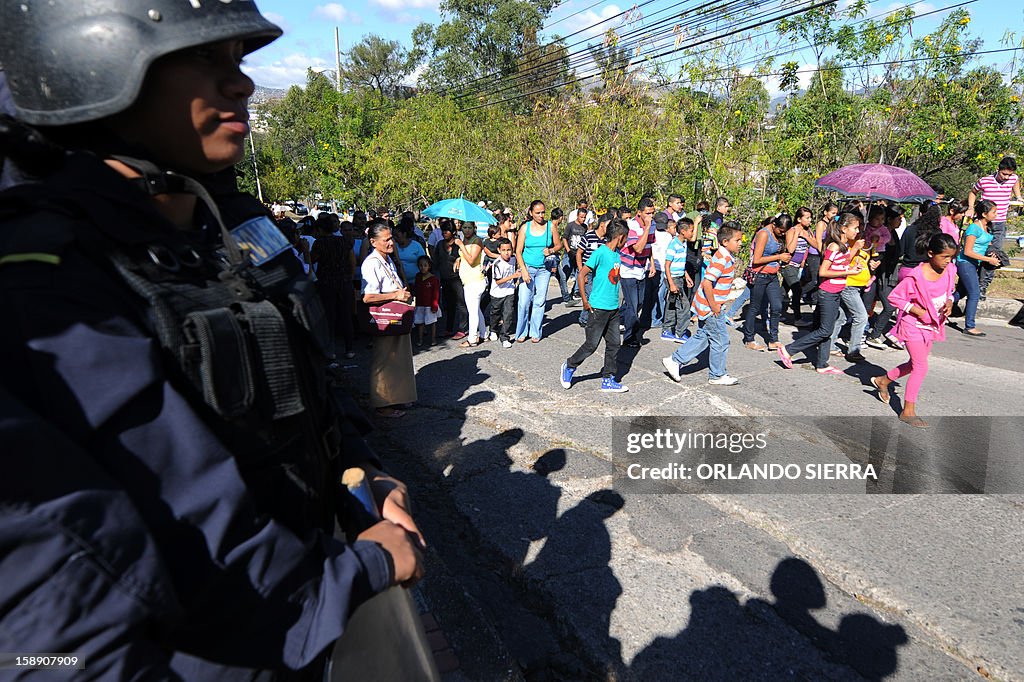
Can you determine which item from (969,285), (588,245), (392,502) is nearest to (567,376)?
(588,245)

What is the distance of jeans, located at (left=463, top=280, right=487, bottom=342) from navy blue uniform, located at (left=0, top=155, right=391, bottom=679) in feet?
24.7

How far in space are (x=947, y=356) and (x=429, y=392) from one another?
21.0ft

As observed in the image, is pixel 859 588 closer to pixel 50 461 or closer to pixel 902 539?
pixel 902 539

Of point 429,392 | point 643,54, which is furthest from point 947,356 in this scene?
point 643,54

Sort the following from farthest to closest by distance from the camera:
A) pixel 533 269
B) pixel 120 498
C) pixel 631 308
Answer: pixel 533 269 < pixel 631 308 < pixel 120 498

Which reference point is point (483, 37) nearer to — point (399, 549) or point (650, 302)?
point (650, 302)

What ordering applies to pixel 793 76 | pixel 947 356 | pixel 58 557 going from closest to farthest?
pixel 58 557 → pixel 947 356 → pixel 793 76

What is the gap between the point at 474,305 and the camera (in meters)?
8.49

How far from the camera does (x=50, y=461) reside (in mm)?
665

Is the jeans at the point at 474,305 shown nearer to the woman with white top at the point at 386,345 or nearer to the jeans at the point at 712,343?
the woman with white top at the point at 386,345

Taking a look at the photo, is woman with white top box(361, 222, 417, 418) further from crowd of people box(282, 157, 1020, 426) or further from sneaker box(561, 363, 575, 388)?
sneaker box(561, 363, 575, 388)

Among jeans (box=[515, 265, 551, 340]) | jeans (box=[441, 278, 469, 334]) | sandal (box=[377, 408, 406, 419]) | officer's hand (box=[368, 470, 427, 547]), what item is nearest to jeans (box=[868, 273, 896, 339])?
jeans (box=[515, 265, 551, 340])

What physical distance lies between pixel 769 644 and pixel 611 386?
3756 mm

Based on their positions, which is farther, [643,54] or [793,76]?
[643,54]
